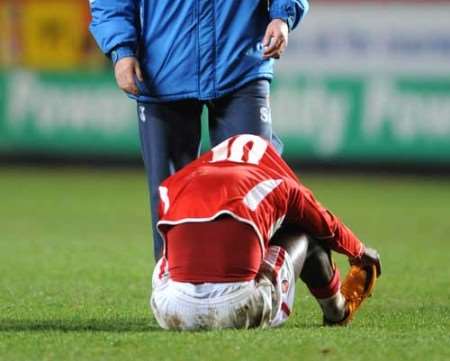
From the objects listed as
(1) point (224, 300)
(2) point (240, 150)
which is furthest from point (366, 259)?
(1) point (224, 300)

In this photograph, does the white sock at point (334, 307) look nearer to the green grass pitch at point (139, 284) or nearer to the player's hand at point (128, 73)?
the green grass pitch at point (139, 284)

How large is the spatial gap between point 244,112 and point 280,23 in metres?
0.44

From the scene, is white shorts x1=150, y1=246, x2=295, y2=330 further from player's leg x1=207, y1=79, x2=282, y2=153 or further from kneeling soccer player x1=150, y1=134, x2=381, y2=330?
player's leg x1=207, y1=79, x2=282, y2=153

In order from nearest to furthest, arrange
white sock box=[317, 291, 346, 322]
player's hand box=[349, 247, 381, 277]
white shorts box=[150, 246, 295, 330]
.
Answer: white shorts box=[150, 246, 295, 330], white sock box=[317, 291, 346, 322], player's hand box=[349, 247, 381, 277]

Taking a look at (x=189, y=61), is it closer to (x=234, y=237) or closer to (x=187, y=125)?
(x=187, y=125)

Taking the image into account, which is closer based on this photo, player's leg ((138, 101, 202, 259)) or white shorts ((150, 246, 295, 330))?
white shorts ((150, 246, 295, 330))

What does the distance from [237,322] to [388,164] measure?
1184 cm

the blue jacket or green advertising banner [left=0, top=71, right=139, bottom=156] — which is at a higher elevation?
the blue jacket

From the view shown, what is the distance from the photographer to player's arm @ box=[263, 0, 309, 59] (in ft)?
20.2

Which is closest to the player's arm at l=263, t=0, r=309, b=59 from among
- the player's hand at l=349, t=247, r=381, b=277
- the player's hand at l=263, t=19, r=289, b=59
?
the player's hand at l=263, t=19, r=289, b=59

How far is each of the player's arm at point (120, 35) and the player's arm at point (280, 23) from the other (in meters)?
0.61

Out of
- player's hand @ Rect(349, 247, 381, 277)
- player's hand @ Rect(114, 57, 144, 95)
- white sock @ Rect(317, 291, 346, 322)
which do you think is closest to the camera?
white sock @ Rect(317, 291, 346, 322)

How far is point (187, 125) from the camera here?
644 cm

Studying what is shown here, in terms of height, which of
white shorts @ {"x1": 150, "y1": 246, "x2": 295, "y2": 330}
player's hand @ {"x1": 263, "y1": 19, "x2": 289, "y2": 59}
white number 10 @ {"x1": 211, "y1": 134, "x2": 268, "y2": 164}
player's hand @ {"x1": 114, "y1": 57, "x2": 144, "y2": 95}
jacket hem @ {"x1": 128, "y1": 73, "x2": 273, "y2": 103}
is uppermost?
player's hand @ {"x1": 263, "y1": 19, "x2": 289, "y2": 59}
